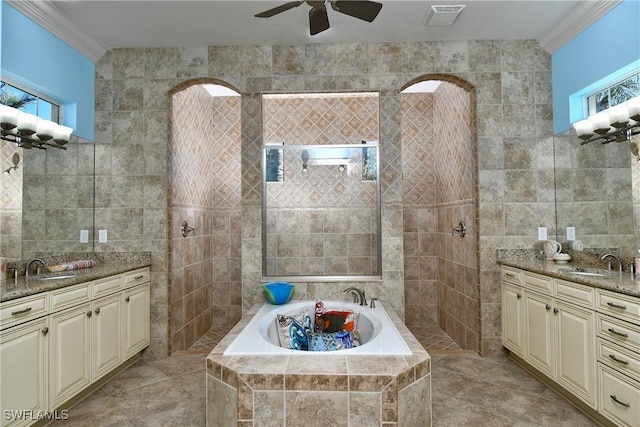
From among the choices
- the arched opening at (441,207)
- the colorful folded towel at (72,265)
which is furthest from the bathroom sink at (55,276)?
the arched opening at (441,207)

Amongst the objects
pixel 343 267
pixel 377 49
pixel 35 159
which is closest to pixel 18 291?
pixel 35 159

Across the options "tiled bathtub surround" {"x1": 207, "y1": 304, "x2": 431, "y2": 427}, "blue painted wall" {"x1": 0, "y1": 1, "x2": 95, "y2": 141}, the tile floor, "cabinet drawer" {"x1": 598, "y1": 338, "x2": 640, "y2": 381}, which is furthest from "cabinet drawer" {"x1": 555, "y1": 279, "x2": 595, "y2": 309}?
"blue painted wall" {"x1": 0, "y1": 1, "x2": 95, "y2": 141}

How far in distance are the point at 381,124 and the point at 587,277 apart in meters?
1.96

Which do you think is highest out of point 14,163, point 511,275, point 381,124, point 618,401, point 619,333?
point 381,124

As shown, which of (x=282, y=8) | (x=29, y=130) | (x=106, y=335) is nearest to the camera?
(x=282, y=8)

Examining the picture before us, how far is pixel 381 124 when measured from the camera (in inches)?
131

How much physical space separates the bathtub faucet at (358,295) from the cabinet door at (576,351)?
1.39m

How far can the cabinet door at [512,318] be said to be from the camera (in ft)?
9.56

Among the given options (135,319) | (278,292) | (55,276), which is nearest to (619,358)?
(278,292)

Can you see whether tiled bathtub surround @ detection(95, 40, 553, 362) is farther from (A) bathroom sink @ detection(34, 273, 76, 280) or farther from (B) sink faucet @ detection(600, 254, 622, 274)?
(A) bathroom sink @ detection(34, 273, 76, 280)

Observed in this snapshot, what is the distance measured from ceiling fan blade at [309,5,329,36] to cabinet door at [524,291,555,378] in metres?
2.42

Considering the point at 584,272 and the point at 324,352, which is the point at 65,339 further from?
the point at 584,272

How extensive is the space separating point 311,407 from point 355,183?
2332mm

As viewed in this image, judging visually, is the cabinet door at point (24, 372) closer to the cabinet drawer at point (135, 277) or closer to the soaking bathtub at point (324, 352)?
the cabinet drawer at point (135, 277)
